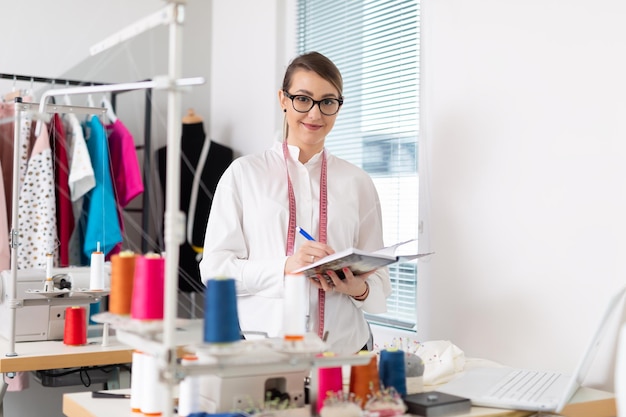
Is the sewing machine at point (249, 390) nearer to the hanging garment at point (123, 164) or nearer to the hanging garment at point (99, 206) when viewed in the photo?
A: the hanging garment at point (99, 206)

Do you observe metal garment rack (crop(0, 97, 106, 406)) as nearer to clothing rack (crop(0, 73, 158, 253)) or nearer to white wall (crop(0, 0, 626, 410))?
clothing rack (crop(0, 73, 158, 253))

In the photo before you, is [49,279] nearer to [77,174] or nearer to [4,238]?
[4,238]

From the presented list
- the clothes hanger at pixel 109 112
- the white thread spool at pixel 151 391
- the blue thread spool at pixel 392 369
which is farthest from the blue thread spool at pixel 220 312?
the clothes hanger at pixel 109 112

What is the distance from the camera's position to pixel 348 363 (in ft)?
4.63

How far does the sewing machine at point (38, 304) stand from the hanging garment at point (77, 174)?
2.63ft

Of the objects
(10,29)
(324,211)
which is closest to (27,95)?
(10,29)

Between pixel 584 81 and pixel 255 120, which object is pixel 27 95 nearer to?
pixel 255 120

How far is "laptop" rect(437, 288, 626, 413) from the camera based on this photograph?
5.31ft

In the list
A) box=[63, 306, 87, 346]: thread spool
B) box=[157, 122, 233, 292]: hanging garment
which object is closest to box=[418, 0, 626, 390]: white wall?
box=[63, 306, 87, 346]: thread spool

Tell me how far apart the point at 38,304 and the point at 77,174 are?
3.29 feet

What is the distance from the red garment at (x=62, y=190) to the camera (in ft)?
11.2

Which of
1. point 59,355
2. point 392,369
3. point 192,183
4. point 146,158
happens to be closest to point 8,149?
point 146,158

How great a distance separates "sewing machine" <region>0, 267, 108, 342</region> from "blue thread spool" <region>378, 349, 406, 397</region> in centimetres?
137

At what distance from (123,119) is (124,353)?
1.84 metres
